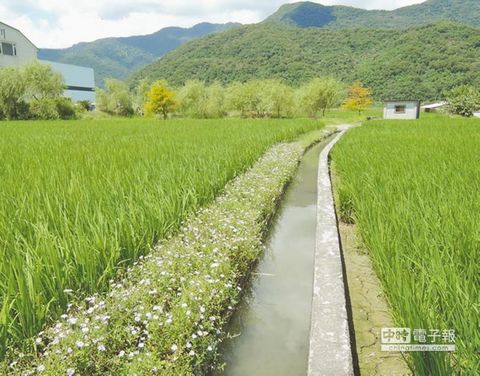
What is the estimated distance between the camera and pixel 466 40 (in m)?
85.7

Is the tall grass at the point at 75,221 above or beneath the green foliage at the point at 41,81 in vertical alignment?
beneath

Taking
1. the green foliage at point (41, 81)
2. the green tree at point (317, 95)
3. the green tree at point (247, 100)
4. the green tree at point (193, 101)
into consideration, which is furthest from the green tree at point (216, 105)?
the green foliage at point (41, 81)

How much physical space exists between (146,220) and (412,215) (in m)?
2.51

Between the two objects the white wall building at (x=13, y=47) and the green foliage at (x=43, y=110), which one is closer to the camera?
the green foliage at (x=43, y=110)

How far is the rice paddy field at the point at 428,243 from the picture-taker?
1802 millimetres

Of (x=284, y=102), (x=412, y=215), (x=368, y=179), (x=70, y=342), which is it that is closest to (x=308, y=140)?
(x=368, y=179)

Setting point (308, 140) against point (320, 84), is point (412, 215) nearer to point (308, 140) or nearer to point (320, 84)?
point (308, 140)

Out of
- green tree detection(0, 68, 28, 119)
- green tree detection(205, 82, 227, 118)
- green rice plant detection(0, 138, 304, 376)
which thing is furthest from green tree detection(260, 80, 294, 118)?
green rice plant detection(0, 138, 304, 376)

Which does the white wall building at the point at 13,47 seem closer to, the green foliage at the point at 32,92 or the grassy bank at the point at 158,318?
the green foliage at the point at 32,92

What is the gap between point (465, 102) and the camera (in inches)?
1593

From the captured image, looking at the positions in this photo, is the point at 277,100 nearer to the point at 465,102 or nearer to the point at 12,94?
the point at 465,102

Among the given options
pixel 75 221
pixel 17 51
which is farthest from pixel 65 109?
pixel 75 221

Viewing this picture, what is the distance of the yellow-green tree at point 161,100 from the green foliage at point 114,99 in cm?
774

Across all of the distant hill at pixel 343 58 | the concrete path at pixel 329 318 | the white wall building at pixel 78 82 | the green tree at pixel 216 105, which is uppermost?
the distant hill at pixel 343 58
